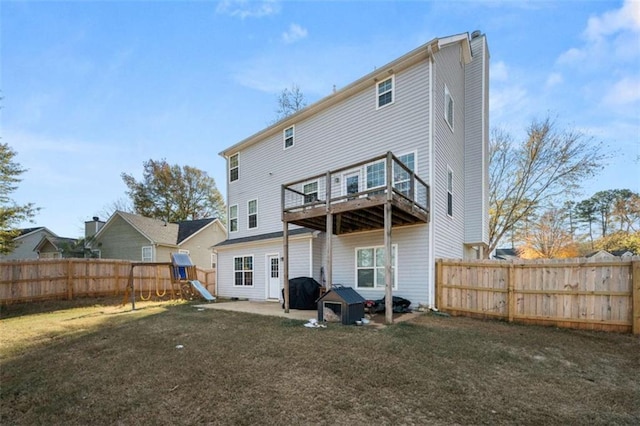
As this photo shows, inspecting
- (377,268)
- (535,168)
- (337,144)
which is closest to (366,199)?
(377,268)

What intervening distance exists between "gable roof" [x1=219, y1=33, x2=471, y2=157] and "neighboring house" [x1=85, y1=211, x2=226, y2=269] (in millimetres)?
10581

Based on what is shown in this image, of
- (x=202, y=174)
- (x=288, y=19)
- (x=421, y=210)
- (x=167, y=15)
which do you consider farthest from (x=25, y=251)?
(x=421, y=210)

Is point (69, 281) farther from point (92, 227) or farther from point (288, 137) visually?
point (92, 227)

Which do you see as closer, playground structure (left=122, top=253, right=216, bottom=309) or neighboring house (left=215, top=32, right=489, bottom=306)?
neighboring house (left=215, top=32, right=489, bottom=306)

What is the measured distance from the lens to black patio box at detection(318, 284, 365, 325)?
283 inches

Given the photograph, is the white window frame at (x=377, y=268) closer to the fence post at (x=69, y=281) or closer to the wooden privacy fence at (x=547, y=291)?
the wooden privacy fence at (x=547, y=291)

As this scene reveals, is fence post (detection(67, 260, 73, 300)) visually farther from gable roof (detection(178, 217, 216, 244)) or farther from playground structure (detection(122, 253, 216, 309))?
gable roof (detection(178, 217, 216, 244))

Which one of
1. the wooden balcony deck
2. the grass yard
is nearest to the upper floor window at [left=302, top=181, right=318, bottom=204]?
the wooden balcony deck

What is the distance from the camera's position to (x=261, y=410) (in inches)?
126

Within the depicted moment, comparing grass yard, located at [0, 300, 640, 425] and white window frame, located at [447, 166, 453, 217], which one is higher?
white window frame, located at [447, 166, 453, 217]

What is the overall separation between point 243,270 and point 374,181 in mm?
7541

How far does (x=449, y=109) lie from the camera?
10.9 m

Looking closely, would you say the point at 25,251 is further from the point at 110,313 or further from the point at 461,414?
the point at 461,414

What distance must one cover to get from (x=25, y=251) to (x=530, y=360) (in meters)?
37.0
